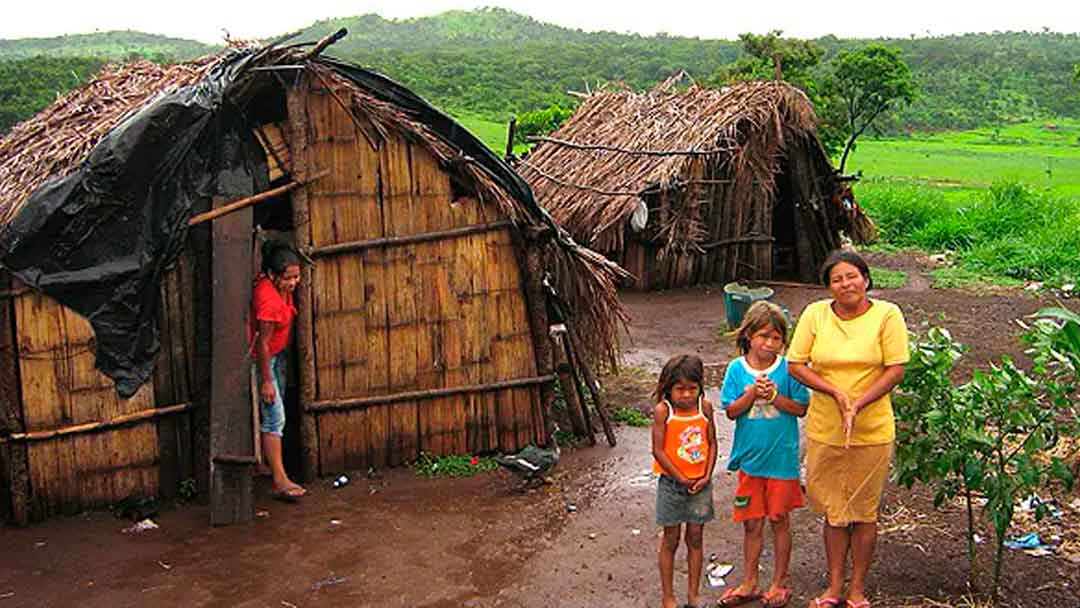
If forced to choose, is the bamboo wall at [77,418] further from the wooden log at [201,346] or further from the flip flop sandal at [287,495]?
the flip flop sandal at [287,495]

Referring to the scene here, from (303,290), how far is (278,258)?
1.35 ft

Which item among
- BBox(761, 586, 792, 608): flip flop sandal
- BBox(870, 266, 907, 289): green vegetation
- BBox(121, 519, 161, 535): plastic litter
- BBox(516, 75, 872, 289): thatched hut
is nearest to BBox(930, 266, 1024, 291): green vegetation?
BBox(870, 266, 907, 289): green vegetation

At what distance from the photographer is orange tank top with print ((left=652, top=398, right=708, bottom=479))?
496 cm

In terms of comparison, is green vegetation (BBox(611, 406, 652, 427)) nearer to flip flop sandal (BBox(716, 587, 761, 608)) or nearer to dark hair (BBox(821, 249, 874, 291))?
flip flop sandal (BBox(716, 587, 761, 608))

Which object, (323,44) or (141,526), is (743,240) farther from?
(141,526)

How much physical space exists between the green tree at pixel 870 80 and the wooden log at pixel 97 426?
1757 centimetres

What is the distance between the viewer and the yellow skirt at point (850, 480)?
4895 millimetres

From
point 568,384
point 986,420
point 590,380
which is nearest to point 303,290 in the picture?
point 568,384

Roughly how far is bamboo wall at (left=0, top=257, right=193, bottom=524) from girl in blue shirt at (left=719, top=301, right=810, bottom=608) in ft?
11.7

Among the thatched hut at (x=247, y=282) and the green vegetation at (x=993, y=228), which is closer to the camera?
the thatched hut at (x=247, y=282)

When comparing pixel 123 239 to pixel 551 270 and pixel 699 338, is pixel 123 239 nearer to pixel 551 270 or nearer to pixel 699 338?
pixel 551 270

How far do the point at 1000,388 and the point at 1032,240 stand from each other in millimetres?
12500

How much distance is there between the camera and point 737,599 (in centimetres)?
529

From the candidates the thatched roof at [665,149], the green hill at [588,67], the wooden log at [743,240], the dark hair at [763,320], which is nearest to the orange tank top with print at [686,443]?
the dark hair at [763,320]
